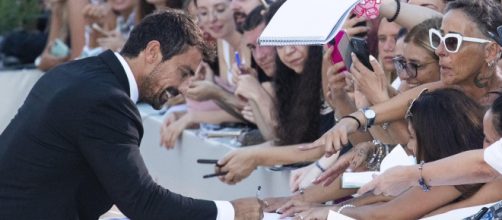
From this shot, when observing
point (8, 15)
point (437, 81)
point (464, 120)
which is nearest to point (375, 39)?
point (437, 81)

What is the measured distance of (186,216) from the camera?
4.73 m

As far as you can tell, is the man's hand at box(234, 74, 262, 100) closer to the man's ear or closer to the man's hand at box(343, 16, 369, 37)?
the man's hand at box(343, 16, 369, 37)

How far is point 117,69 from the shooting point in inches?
189

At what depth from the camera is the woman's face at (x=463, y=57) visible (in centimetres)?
503

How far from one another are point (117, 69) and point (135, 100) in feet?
0.46

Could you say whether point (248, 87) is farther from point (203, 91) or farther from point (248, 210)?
point (248, 210)

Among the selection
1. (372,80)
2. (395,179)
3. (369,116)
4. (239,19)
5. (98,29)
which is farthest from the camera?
(98,29)

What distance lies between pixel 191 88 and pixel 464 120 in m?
3.15

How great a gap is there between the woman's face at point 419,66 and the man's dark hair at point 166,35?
3.06 ft

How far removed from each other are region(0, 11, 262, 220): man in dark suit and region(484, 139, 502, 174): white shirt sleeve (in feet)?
4.01

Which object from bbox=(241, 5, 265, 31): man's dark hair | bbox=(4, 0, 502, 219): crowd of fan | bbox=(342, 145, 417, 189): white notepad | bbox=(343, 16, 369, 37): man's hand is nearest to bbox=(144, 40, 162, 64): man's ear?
bbox=(4, 0, 502, 219): crowd of fan

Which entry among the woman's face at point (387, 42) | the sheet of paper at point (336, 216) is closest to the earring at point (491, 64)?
the sheet of paper at point (336, 216)

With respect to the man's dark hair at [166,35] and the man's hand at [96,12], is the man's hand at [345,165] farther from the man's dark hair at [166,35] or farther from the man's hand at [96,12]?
the man's hand at [96,12]

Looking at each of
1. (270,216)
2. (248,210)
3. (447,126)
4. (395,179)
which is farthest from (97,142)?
(447,126)
